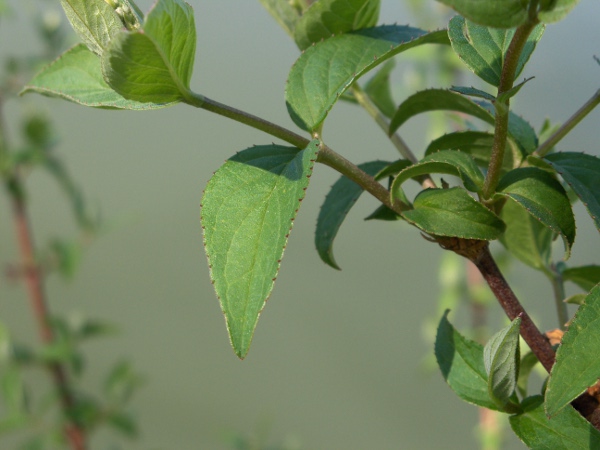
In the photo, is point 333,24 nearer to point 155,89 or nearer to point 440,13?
point 155,89

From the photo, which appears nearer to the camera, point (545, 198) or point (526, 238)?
point (545, 198)

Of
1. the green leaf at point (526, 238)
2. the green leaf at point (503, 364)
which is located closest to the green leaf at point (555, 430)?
the green leaf at point (503, 364)

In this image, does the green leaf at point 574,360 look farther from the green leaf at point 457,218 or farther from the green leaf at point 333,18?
the green leaf at point 333,18

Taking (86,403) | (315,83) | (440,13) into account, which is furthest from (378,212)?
(440,13)

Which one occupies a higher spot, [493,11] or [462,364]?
[493,11]

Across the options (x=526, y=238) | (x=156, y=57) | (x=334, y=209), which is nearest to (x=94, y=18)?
(x=156, y=57)

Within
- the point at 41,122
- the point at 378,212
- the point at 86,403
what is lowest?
the point at 86,403

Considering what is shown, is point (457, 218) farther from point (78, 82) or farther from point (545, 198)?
point (78, 82)
